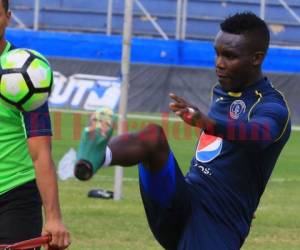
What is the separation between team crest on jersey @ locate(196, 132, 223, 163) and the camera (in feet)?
20.1

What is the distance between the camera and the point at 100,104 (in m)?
24.0

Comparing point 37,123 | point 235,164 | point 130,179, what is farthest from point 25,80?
point 130,179

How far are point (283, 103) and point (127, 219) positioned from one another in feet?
19.7

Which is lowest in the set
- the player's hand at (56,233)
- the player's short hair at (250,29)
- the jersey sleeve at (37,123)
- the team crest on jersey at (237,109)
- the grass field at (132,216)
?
the grass field at (132,216)

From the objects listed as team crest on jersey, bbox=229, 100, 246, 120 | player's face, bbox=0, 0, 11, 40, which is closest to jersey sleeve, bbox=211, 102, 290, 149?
team crest on jersey, bbox=229, 100, 246, 120

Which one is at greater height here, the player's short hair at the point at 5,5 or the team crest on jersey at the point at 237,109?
the player's short hair at the point at 5,5

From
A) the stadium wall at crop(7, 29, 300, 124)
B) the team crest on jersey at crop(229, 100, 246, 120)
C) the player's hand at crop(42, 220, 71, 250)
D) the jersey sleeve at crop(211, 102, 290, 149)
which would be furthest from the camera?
the stadium wall at crop(7, 29, 300, 124)

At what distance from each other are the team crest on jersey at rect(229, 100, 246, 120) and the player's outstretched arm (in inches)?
51.0

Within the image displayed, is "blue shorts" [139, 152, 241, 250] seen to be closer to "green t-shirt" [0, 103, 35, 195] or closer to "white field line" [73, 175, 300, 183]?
"green t-shirt" [0, 103, 35, 195]

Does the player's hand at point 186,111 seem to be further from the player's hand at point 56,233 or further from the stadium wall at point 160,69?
the stadium wall at point 160,69

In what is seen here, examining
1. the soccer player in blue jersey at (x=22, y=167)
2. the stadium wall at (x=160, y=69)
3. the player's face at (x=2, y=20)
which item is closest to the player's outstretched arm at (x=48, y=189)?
the soccer player in blue jersey at (x=22, y=167)

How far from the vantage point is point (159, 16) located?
31.2 metres

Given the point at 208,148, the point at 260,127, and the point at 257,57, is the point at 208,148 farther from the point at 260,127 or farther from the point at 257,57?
the point at 260,127

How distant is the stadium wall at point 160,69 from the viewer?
2458 centimetres
